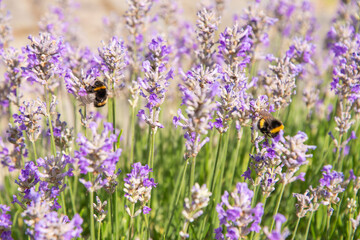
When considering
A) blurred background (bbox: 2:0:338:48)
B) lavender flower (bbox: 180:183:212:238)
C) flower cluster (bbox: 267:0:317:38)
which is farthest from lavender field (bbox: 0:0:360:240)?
blurred background (bbox: 2:0:338:48)

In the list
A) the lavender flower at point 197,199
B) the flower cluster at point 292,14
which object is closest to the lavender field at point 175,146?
the lavender flower at point 197,199

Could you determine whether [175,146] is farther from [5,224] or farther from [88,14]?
[88,14]

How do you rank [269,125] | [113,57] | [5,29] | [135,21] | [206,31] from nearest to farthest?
[269,125] → [113,57] → [206,31] → [135,21] → [5,29]

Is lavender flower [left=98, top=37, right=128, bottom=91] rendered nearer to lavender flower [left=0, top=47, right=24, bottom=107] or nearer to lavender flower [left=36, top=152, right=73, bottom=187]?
lavender flower [left=36, top=152, right=73, bottom=187]

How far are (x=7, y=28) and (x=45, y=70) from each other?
1551mm

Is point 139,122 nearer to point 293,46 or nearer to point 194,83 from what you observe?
point 293,46

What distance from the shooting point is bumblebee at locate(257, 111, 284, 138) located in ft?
6.93

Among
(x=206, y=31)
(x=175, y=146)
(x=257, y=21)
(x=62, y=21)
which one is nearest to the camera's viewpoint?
(x=206, y=31)

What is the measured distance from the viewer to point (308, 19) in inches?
196

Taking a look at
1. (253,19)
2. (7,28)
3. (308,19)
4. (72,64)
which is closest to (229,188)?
(253,19)

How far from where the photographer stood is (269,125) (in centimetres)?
212

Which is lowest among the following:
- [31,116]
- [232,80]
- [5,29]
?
[31,116]

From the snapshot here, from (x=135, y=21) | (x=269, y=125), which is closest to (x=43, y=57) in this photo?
(x=135, y=21)

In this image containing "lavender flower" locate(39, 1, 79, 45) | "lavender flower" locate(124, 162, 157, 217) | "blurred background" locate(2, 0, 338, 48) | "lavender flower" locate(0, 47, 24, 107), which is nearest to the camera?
"lavender flower" locate(124, 162, 157, 217)
